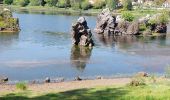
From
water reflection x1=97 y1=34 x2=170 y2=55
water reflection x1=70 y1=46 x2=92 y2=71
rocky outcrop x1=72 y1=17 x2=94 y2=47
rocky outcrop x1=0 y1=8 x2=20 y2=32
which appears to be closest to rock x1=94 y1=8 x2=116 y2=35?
water reflection x1=97 y1=34 x2=170 y2=55

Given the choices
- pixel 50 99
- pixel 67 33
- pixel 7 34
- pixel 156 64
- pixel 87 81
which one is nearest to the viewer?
pixel 50 99

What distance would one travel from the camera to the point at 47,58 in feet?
213

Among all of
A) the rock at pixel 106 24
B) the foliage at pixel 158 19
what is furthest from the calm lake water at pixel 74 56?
the foliage at pixel 158 19

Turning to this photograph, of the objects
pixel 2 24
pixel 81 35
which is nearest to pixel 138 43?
pixel 81 35

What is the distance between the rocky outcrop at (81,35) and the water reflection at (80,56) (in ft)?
6.70

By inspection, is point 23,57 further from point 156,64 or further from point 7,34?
point 7,34

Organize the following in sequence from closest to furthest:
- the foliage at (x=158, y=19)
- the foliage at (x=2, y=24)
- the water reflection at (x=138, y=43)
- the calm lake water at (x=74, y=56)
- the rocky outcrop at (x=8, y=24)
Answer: the calm lake water at (x=74, y=56) → the water reflection at (x=138, y=43) → the foliage at (x=2, y=24) → the rocky outcrop at (x=8, y=24) → the foliage at (x=158, y=19)

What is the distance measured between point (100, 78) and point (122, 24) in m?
60.9

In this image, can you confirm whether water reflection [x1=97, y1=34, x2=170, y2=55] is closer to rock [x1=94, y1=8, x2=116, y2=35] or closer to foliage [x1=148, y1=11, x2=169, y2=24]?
rock [x1=94, y1=8, x2=116, y2=35]

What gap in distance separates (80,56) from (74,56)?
1.21 meters

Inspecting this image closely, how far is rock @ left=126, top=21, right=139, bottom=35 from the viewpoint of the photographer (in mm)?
107356

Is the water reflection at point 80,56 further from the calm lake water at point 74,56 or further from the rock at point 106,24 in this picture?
the rock at point 106,24

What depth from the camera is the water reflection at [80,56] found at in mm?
59684

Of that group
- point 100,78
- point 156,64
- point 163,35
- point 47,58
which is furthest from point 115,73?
point 163,35
